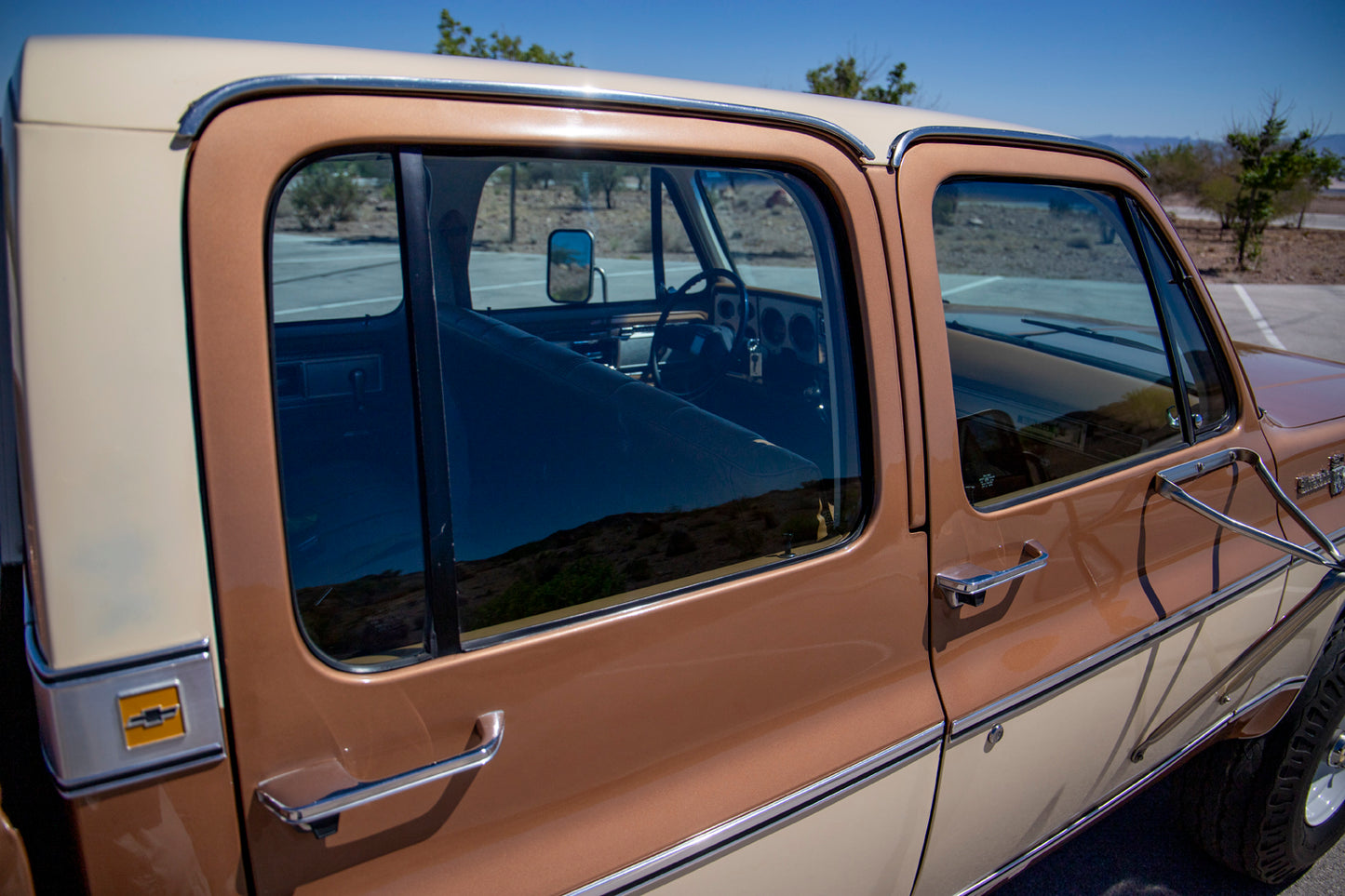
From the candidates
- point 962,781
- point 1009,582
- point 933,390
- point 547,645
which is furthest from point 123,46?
point 962,781

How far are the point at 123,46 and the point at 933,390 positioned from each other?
3.81 ft

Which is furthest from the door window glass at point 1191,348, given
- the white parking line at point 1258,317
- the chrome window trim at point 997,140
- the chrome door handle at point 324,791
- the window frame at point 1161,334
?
the white parking line at point 1258,317

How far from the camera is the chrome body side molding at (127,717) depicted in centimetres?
79

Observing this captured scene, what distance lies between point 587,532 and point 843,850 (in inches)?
26.1

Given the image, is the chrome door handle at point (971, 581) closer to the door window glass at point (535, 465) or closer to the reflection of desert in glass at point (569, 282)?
the door window glass at point (535, 465)

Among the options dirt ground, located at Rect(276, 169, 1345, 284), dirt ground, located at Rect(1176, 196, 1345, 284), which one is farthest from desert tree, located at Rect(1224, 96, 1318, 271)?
dirt ground, located at Rect(276, 169, 1345, 284)

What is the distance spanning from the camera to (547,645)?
3.41ft

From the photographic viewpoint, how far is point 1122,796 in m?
1.87

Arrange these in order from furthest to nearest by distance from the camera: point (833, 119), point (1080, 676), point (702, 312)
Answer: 1. point (702, 312)
2. point (1080, 676)
3. point (833, 119)

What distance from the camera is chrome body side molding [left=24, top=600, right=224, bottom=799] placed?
0.79 meters

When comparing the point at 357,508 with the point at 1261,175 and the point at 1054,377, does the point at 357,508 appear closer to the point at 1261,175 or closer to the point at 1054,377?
the point at 1054,377

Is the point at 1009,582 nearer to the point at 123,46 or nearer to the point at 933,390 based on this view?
the point at 933,390

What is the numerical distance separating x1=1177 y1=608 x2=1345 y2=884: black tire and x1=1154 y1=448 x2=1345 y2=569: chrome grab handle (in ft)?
1.47

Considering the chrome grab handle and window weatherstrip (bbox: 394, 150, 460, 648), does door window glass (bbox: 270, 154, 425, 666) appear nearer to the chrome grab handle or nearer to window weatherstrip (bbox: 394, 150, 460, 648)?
window weatherstrip (bbox: 394, 150, 460, 648)
